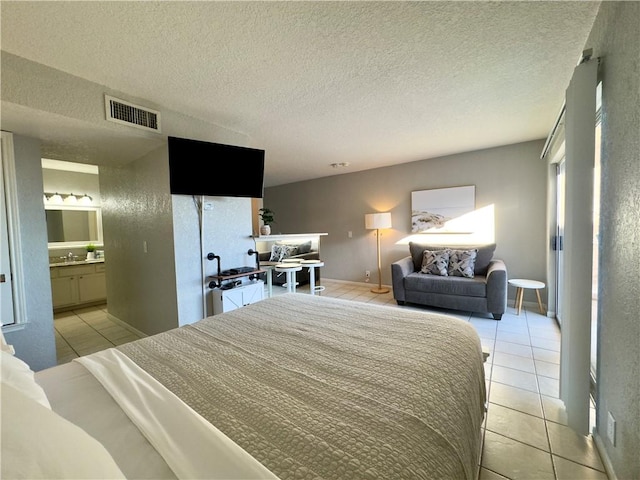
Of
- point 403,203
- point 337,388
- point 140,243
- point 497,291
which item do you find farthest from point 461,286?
point 140,243

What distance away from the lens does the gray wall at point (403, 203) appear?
3766mm

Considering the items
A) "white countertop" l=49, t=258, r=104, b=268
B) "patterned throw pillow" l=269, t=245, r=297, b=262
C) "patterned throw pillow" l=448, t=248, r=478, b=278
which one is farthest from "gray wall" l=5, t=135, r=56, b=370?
"patterned throw pillow" l=448, t=248, r=478, b=278

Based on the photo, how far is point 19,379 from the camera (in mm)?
791

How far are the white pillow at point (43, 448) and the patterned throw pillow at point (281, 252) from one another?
4737 millimetres

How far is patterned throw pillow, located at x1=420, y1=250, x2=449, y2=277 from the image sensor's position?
3861 millimetres

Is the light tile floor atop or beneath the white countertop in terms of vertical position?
beneath

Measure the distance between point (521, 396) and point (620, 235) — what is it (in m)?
1.36

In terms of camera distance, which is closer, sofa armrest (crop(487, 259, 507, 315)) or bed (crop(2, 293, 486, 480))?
bed (crop(2, 293, 486, 480))

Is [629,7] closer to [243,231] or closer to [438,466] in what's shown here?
[438,466]

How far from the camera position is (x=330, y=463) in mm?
638

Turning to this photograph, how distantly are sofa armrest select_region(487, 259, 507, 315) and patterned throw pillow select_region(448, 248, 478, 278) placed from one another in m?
0.41

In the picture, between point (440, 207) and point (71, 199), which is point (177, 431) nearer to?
point (440, 207)

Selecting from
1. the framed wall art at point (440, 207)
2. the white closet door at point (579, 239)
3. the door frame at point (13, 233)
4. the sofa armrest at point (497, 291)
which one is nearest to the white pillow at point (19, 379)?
the door frame at point (13, 233)

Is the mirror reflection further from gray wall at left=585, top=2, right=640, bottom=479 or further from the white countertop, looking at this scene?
gray wall at left=585, top=2, right=640, bottom=479
